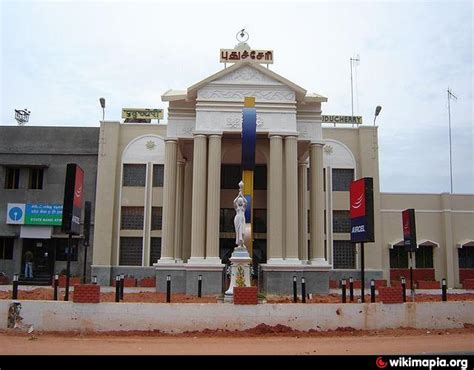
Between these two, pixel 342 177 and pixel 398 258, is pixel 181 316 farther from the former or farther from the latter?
pixel 398 258

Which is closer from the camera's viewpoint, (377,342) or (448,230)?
(377,342)

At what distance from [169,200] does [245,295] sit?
1318 cm

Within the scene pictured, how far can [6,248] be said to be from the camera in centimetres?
3722

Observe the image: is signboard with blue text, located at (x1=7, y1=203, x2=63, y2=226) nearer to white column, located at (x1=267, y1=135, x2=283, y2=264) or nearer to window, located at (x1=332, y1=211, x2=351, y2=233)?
white column, located at (x1=267, y1=135, x2=283, y2=264)

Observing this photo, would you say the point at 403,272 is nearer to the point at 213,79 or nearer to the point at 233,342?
the point at 213,79

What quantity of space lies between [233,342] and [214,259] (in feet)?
39.1

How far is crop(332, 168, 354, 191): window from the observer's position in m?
38.5

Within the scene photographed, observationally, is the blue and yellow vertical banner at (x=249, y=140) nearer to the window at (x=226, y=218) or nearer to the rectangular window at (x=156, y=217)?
the window at (x=226, y=218)

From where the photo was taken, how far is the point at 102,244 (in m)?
37.0

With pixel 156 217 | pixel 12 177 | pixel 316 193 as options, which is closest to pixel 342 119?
pixel 316 193

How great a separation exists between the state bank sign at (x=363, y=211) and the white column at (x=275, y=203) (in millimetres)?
7105

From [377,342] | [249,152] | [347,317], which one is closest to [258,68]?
[249,152]

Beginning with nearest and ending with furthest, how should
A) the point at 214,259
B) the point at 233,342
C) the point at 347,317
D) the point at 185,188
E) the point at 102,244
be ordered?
the point at 233,342 → the point at 347,317 → the point at 214,259 → the point at 185,188 → the point at 102,244

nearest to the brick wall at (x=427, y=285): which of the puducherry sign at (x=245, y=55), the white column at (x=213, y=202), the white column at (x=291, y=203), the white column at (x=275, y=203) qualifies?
the white column at (x=291, y=203)
